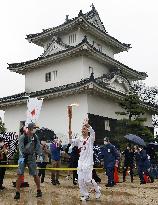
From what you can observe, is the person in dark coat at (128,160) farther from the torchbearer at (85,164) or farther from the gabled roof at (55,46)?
the gabled roof at (55,46)

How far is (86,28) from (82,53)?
3392 mm

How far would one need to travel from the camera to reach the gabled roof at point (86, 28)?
1087 inches

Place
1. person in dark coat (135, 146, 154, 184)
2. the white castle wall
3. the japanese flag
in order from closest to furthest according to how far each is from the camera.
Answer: the japanese flag < person in dark coat (135, 146, 154, 184) < the white castle wall

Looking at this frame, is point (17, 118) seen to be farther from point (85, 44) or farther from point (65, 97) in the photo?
point (85, 44)

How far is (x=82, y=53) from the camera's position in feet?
85.4

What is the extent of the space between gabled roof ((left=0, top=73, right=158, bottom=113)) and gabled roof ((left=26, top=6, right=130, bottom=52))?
13.5ft

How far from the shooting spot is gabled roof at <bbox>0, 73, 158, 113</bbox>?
2298 centimetres

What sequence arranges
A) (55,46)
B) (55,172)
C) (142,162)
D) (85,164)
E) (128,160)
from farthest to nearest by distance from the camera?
(55,46)
(128,160)
(142,162)
(55,172)
(85,164)

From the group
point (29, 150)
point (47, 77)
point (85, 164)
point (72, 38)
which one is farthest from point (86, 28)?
point (85, 164)

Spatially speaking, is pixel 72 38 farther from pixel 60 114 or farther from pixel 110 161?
pixel 110 161

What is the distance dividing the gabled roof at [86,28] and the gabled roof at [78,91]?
4.11 meters

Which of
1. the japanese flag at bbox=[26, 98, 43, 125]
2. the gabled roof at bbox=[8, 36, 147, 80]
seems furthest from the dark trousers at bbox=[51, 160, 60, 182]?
the gabled roof at bbox=[8, 36, 147, 80]

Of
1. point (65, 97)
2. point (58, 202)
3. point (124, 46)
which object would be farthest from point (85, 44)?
point (58, 202)

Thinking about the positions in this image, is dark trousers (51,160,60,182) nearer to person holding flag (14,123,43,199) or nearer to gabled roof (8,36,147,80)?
person holding flag (14,123,43,199)
